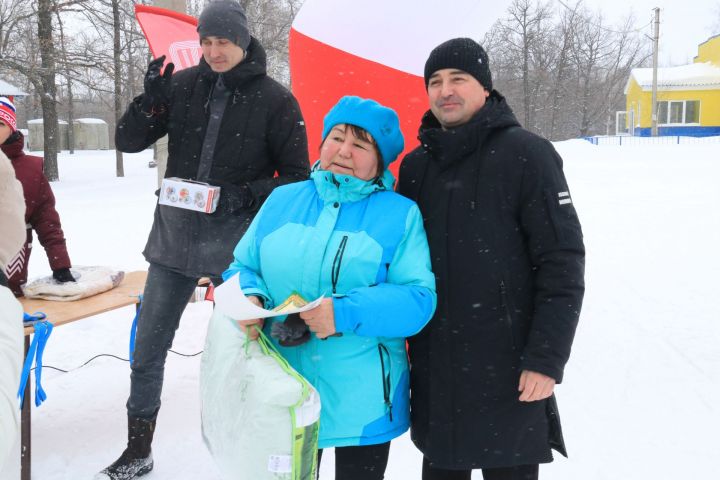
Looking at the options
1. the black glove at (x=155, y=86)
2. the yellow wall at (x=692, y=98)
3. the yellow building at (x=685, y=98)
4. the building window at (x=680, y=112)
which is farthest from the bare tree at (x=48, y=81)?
the building window at (x=680, y=112)

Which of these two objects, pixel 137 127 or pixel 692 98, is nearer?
pixel 137 127

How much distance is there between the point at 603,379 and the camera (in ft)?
13.3

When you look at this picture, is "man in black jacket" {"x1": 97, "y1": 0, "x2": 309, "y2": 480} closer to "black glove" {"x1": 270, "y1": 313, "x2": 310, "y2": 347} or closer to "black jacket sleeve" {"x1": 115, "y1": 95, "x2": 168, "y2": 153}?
"black jacket sleeve" {"x1": 115, "y1": 95, "x2": 168, "y2": 153}

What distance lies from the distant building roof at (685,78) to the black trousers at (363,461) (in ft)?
127

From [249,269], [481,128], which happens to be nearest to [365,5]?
[481,128]

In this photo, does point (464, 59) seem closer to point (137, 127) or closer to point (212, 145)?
point (212, 145)

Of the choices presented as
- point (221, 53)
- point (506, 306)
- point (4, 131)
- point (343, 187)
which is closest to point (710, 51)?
point (221, 53)

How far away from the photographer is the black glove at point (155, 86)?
2.69 m

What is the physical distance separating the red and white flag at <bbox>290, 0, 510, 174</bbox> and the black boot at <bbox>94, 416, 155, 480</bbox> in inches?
73.0

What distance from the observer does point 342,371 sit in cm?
182

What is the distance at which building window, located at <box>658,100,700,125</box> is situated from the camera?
36.2 metres

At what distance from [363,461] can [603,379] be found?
106 inches

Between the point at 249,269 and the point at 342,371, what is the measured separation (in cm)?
45

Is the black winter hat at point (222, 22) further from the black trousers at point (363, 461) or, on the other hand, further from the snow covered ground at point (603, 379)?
the snow covered ground at point (603, 379)
